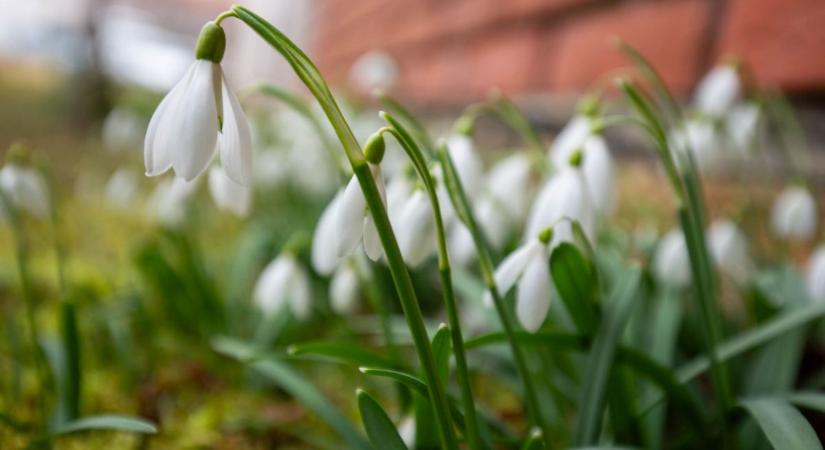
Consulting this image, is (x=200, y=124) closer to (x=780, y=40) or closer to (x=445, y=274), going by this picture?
(x=445, y=274)

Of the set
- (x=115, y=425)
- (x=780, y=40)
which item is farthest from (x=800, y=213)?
(x=115, y=425)

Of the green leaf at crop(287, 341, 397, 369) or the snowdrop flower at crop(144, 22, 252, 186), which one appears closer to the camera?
the snowdrop flower at crop(144, 22, 252, 186)

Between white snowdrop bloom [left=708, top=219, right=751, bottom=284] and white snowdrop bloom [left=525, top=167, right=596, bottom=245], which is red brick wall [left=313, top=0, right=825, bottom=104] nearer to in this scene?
white snowdrop bloom [left=708, top=219, right=751, bottom=284]

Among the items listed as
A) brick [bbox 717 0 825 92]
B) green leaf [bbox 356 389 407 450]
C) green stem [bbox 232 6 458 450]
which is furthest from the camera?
brick [bbox 717 0 825 92]

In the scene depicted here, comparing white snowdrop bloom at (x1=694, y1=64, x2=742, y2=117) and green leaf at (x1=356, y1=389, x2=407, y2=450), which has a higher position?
white snowdrop bloom at (x1=694, y1=64, x2=742, y2=117)

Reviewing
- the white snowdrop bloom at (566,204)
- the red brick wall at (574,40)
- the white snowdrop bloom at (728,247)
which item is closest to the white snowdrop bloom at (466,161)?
the white snowdrop bloom at (566,204)

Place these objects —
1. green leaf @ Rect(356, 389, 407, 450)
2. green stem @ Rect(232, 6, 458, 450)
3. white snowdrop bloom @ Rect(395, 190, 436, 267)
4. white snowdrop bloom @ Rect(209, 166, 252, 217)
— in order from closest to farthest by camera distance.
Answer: green stem @ Rect(232, 6, 458, 450) < green leaf @ Rect(356, 389, 407, 450) < white snowdrop bloom @ Rect(395, 190, 436, 267) < white snowdrop bloom @ Rect(209, 166, 252, 217)

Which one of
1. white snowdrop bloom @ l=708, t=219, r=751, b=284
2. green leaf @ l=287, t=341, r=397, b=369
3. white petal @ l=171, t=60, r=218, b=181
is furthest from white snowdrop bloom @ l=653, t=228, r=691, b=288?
white petal @ l=171, t=60, r=218, b=181
